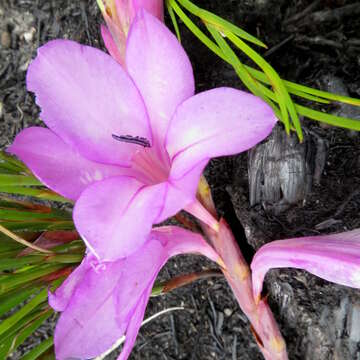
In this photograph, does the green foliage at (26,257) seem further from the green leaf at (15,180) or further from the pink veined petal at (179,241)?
the pink veined petal at (179,241)

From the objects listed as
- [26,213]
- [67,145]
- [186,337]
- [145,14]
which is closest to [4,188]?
[26,213]

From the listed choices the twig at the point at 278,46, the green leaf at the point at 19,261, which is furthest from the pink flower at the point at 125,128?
the twig at the point at 278,46

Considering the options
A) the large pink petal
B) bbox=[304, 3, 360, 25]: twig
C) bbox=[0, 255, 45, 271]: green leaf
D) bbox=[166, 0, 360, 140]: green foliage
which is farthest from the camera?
bbox=[304, 3, 360, 25]: twig

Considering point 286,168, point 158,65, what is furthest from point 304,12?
point 158,65

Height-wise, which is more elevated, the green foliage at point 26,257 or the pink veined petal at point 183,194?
the pink veined petal at point 183,194

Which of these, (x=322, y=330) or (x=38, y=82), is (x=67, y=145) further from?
(x=322, y=330)

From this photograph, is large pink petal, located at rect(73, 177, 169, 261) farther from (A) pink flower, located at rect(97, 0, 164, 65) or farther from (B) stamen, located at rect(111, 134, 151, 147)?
(A) pink flower, located at rect(97, 0, 164, 65)

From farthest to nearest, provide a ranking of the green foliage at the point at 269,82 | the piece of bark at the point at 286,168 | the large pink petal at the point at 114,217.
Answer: the piece of bark at the point at 286,168, the green foliage at the point at 269,82, the large pink petal at the point at 114,217

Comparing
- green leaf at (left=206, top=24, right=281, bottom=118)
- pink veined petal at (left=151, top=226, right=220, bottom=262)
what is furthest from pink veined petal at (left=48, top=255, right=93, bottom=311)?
green leaf at (left=206, top=24, right=281, bottom=118)
